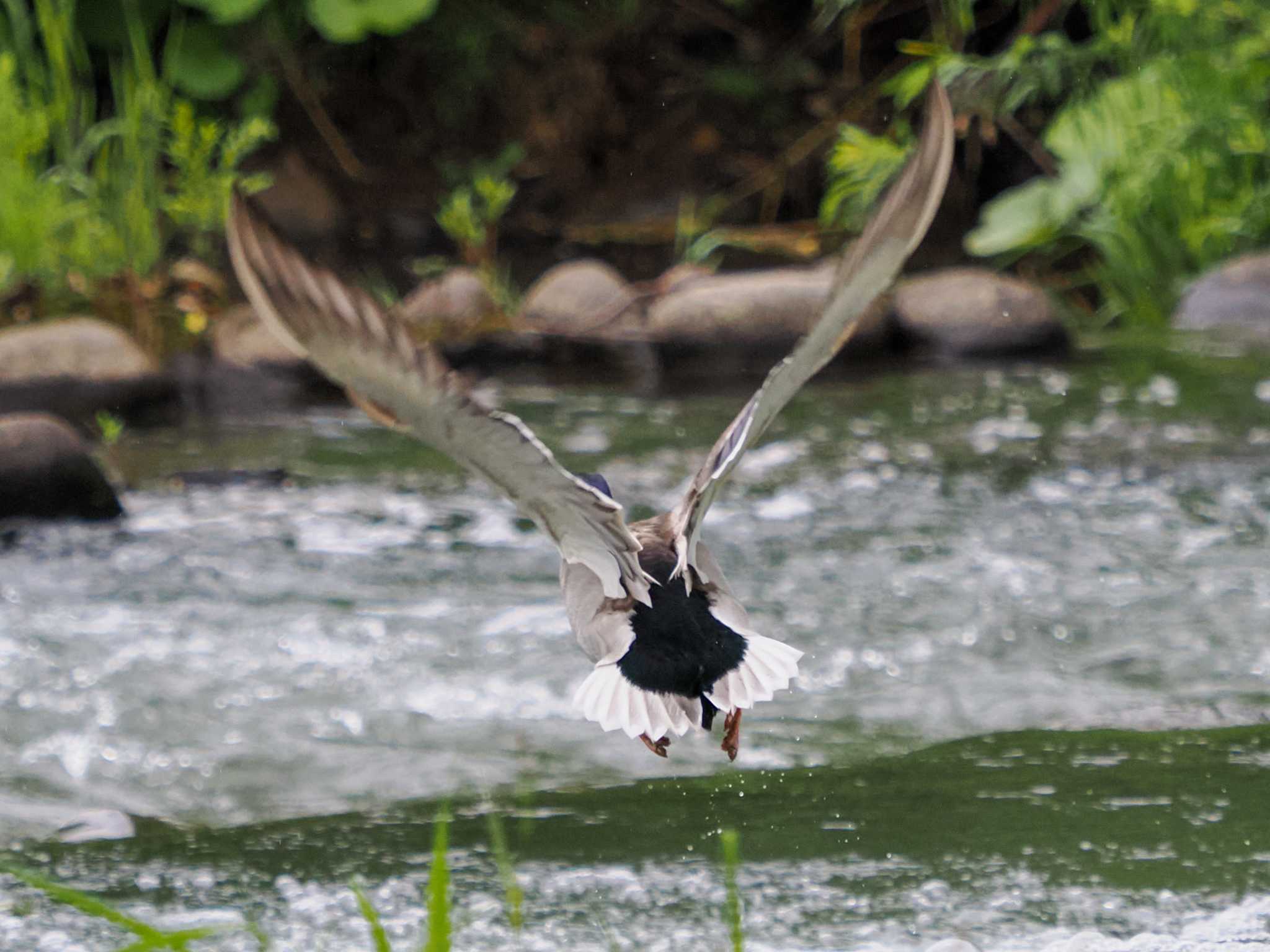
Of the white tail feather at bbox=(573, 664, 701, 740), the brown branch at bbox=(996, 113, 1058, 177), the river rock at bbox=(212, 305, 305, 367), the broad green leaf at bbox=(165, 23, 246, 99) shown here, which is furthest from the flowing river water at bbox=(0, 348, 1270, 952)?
the broad green leaf at bbox=(165, 23, 246, 99)

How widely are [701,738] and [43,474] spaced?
2669 mm

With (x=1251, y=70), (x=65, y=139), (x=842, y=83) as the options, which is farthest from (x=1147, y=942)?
(x=842, y=83)

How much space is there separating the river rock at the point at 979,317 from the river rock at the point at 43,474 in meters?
4.03

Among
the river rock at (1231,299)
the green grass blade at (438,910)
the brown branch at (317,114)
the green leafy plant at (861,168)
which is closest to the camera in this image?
the green grass blade at (438,910)

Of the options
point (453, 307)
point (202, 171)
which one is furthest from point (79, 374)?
point (453, 307)

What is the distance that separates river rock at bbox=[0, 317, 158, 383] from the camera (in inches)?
267

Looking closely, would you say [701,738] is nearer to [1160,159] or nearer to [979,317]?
[979,317]

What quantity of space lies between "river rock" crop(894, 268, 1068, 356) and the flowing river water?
4.49 ft

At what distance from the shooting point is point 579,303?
8469mm

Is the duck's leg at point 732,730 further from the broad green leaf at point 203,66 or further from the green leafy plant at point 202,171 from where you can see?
the broad green leaf at point 203,66

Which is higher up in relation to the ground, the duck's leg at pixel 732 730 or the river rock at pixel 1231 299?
the river rock at pixel 1231 299

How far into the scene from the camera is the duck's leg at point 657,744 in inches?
104

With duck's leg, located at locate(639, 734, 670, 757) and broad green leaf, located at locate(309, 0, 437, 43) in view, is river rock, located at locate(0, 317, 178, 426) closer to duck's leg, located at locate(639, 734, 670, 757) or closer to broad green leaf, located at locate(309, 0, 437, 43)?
broad green leaf, located at locate(309, 0, 437, 43)

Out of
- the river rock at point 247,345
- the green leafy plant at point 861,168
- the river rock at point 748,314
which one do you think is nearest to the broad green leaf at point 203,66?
the river rock at point 247,345
